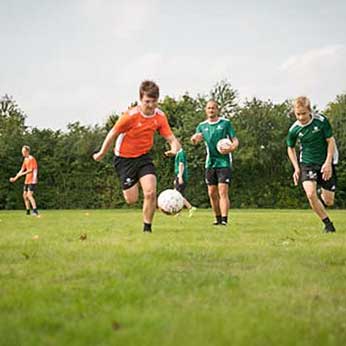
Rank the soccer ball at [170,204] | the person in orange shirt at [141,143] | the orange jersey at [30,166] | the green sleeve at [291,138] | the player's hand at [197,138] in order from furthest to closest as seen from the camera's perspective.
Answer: the orange jersey at [30,166] < the soccer ball at [170,204] < the player's hand at [197,138] < the green sleeve at [291,138] < the person in orange shirt at [141,143]

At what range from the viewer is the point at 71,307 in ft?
10.4

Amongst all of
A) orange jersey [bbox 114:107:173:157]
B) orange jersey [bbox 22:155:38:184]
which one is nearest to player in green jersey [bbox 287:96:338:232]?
orange jersey [bbox 114:107:173:157]

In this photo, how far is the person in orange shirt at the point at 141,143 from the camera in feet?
25.6

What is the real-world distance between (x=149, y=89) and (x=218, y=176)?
9.85 feet

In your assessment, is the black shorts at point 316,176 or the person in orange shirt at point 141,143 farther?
the black shorts at point 316,176

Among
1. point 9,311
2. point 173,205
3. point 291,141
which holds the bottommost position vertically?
point 9,311

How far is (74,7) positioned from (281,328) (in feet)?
53.4

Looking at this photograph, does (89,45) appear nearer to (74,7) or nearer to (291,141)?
(74,7)

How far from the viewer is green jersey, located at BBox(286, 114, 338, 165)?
8.34 meters

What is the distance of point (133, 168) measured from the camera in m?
8.20

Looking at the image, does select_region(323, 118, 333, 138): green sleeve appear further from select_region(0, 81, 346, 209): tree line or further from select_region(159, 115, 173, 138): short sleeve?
select_region(0, 81, 346, 209): tree line

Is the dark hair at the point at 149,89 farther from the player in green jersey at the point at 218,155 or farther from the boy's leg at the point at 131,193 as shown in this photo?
the player in green jersey at the point at 218,155

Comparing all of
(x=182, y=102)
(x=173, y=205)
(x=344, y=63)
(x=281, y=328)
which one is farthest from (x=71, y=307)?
(x=182, y=102)

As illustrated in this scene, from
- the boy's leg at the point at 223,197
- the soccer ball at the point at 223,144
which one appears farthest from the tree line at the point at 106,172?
the soccer ball at the point at 223,144
